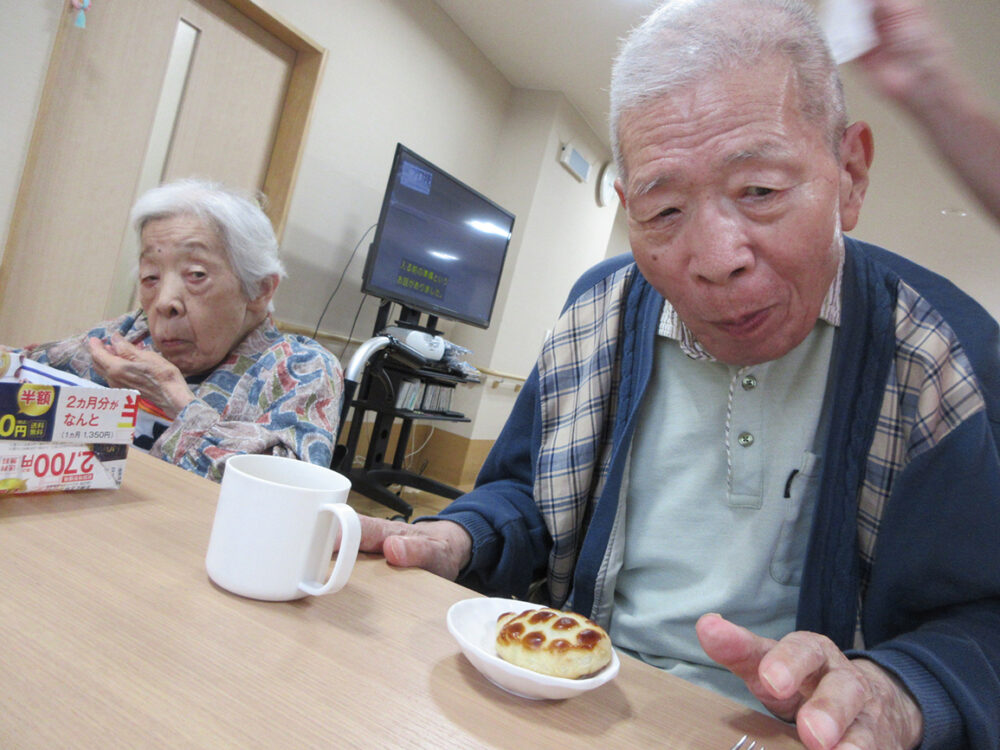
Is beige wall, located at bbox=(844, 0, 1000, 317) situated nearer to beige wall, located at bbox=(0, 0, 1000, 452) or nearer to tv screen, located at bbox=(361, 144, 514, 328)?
beige wall, located at bbox=(0, 0, 1000, 452)

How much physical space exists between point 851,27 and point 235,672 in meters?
0.80

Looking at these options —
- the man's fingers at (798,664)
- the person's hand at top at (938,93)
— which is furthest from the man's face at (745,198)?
the man's fingers at (798,664)

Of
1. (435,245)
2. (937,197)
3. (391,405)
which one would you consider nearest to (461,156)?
(435,245)

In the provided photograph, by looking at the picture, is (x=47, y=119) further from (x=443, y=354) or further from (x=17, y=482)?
(x=17, y=482)

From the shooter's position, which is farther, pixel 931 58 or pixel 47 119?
pixel 47 119

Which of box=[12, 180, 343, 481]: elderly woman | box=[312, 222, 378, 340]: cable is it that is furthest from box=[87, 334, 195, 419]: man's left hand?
box=[312, 222, 378, 340]: cable

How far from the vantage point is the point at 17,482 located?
619mm

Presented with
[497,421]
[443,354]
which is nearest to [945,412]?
[443,354]

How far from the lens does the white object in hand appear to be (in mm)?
650

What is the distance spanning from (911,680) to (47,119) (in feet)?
8.97

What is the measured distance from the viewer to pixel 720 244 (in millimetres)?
739

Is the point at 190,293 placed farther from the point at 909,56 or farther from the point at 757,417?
the point at 909,56

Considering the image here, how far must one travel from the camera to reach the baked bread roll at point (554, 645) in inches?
18.1

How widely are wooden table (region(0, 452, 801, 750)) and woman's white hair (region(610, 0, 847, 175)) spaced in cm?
64
